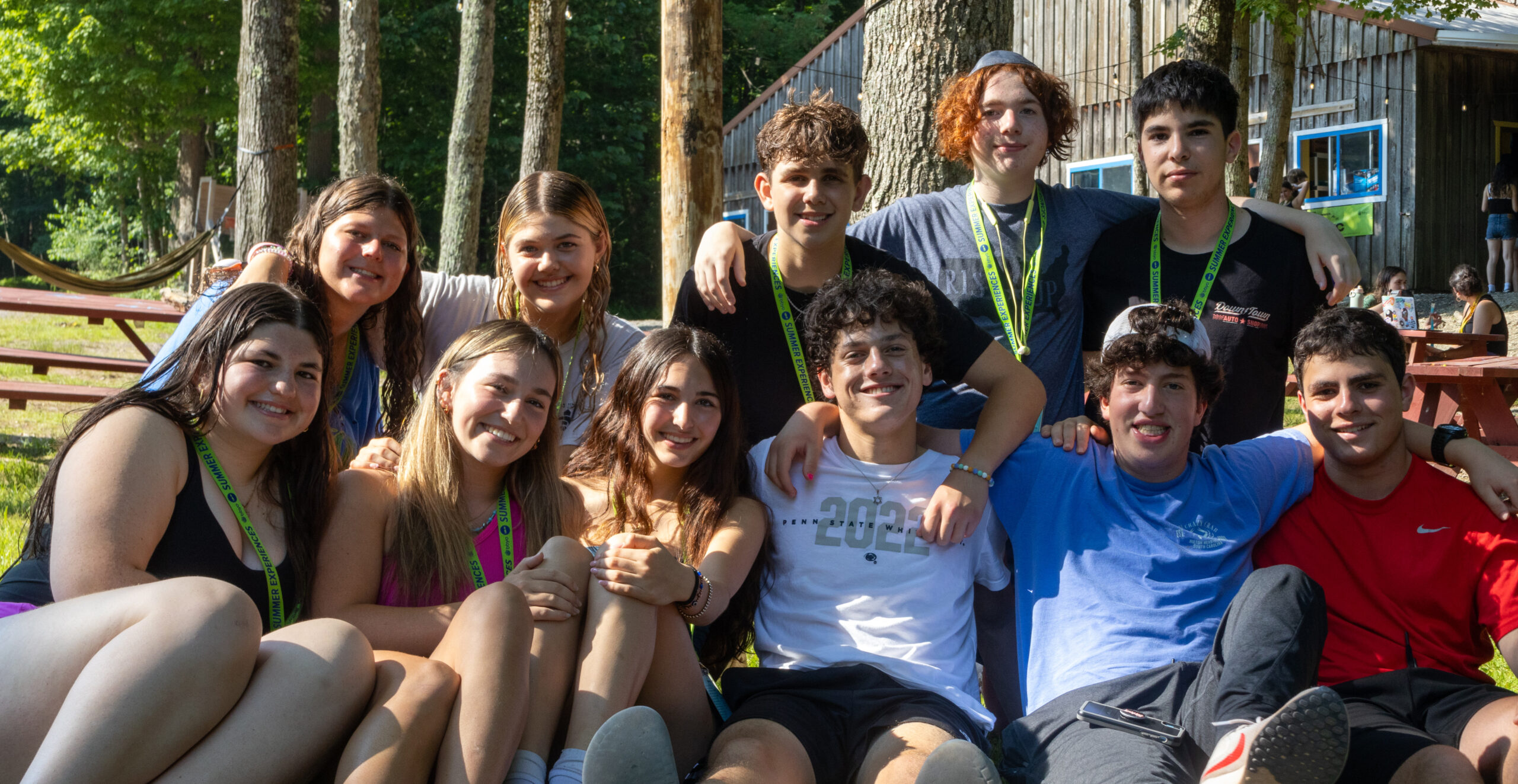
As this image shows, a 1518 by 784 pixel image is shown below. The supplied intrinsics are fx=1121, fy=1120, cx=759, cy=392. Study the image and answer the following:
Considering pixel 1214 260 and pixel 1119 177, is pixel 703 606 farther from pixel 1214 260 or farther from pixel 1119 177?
pixel 1119 177

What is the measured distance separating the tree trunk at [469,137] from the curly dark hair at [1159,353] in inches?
370

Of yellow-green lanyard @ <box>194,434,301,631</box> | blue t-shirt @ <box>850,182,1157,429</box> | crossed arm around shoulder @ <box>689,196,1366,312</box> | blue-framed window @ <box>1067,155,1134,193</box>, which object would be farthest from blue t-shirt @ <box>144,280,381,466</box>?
blue-framed window @ <box>1067,155,1134,193</box>

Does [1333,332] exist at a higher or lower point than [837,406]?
higher

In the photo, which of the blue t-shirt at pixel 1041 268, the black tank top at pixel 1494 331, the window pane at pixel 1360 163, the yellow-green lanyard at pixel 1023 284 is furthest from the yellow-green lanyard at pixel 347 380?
the window pane at pixel 1360 163

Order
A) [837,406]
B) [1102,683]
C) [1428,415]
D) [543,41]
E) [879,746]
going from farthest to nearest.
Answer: [543,41] → [1428,415] → [837,406] → [1102,683] → [879,746]

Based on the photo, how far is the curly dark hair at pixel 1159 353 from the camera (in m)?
3.26

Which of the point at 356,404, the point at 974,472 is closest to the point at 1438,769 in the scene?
the point at 974,472

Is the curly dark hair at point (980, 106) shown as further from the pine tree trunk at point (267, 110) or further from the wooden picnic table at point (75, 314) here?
the wooden picnic table at point (75, 314)

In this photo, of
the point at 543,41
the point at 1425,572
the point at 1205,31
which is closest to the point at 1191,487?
the point at 1425,572

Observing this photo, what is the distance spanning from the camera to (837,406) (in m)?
3.62

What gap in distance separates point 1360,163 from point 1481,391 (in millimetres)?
12340

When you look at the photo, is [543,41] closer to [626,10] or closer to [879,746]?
[879,746]

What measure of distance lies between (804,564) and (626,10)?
86.0 feet

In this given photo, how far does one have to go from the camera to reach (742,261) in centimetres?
369
